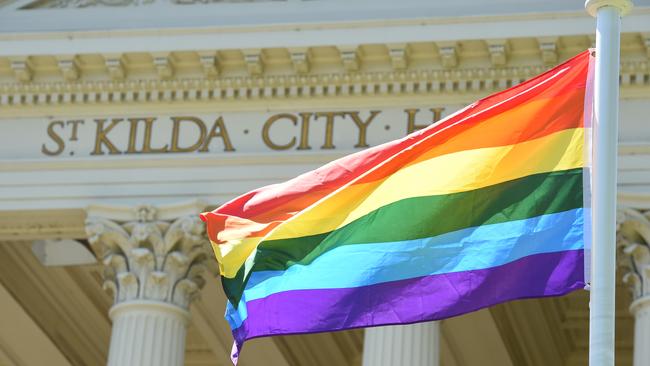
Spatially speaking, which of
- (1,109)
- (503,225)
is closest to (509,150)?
(503,225)

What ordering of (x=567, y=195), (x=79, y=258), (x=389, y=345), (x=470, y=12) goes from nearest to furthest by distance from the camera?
1. (x=567, y=195)
2. (x=389, y=345)
3. (x=470, y=12)
4. (x=79, y=258)

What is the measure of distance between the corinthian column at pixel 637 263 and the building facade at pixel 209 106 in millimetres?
25

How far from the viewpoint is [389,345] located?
22312 mm

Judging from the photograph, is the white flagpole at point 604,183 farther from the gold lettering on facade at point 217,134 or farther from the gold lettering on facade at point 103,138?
the gold lettering on facade at point 103,138

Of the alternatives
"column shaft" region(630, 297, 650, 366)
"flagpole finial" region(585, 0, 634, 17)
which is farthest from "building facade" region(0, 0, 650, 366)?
"flagpole finial" region(585, 0, 634, 17)

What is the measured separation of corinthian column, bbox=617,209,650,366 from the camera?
21812mm

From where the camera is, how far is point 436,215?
1530 cm

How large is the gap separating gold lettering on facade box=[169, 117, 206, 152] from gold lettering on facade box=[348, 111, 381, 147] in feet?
6.12

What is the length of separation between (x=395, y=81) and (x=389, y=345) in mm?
3355

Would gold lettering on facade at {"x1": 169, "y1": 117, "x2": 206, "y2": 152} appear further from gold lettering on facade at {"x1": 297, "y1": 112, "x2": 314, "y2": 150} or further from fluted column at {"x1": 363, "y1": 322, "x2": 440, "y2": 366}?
fluted column at {"x1": 363, "y1": 322, "x2": 440, "y2": 366}

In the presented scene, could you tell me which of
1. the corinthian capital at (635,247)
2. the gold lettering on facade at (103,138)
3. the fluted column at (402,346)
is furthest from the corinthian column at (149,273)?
the corinthian capital at (635,247)

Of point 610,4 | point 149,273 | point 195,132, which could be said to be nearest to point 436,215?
point 610,4

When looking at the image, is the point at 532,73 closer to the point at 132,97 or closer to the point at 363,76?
the point at 363,76

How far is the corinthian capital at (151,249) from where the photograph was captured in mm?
23422
